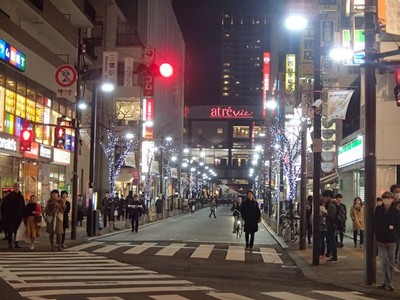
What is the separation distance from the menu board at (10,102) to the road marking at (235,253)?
1425 cm

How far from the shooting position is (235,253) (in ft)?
65.7

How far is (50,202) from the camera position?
19.2m

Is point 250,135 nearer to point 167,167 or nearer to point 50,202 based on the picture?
point 167,167

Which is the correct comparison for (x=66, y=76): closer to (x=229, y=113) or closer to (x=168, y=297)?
(x=168, y=297)

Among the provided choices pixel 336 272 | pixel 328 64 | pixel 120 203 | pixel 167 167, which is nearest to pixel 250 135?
pixel 167 167

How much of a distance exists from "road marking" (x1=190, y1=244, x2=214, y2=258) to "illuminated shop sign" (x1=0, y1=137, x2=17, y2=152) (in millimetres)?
10282

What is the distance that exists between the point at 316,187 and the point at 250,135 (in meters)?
122

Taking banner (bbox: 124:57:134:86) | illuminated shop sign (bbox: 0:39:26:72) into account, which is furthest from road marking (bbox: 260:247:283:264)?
illuminated shop sign (bbox: 0:39:26:72)

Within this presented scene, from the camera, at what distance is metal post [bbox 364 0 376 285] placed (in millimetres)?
12883

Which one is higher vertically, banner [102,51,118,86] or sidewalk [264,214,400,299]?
Result: banner [102,51,118,86]

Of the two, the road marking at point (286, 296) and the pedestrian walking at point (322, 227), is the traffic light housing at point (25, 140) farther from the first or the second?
the road marking at point (286, 296)

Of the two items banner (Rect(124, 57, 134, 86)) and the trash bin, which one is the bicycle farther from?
banner (Rect(124, 57, 134, 86))

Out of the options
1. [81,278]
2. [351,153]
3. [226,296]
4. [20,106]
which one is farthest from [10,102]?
[226,296]

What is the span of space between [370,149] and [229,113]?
129509 millimetres
